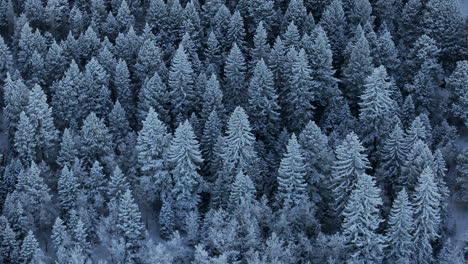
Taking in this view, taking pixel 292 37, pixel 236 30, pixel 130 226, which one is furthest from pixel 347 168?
pixel 236 30

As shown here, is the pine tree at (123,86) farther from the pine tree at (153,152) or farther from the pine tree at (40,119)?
the pine tree at (153,152)

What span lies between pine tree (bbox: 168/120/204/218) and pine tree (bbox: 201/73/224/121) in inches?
262

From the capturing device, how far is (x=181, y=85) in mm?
82438

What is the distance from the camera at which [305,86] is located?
3191 inches

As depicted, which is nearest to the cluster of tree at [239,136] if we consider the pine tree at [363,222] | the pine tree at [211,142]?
the pine tree at [363,222]

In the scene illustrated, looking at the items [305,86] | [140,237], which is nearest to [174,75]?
[305,86]

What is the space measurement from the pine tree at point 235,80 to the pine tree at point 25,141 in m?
22.9

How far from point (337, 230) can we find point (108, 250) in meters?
23.6

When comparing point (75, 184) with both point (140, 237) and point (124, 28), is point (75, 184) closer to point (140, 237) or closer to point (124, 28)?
point (140, 237)

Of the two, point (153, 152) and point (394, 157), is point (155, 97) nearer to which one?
point (153, 152)

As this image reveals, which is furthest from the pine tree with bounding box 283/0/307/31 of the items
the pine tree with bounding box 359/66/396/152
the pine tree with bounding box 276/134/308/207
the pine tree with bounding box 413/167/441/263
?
the pine tree with bounding box 413/167/441/263

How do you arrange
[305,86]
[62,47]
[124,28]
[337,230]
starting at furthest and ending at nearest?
[124,28]
[62,47]
[305,86]
[337,230]

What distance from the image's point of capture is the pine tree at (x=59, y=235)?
69.4m

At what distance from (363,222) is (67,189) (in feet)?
102
